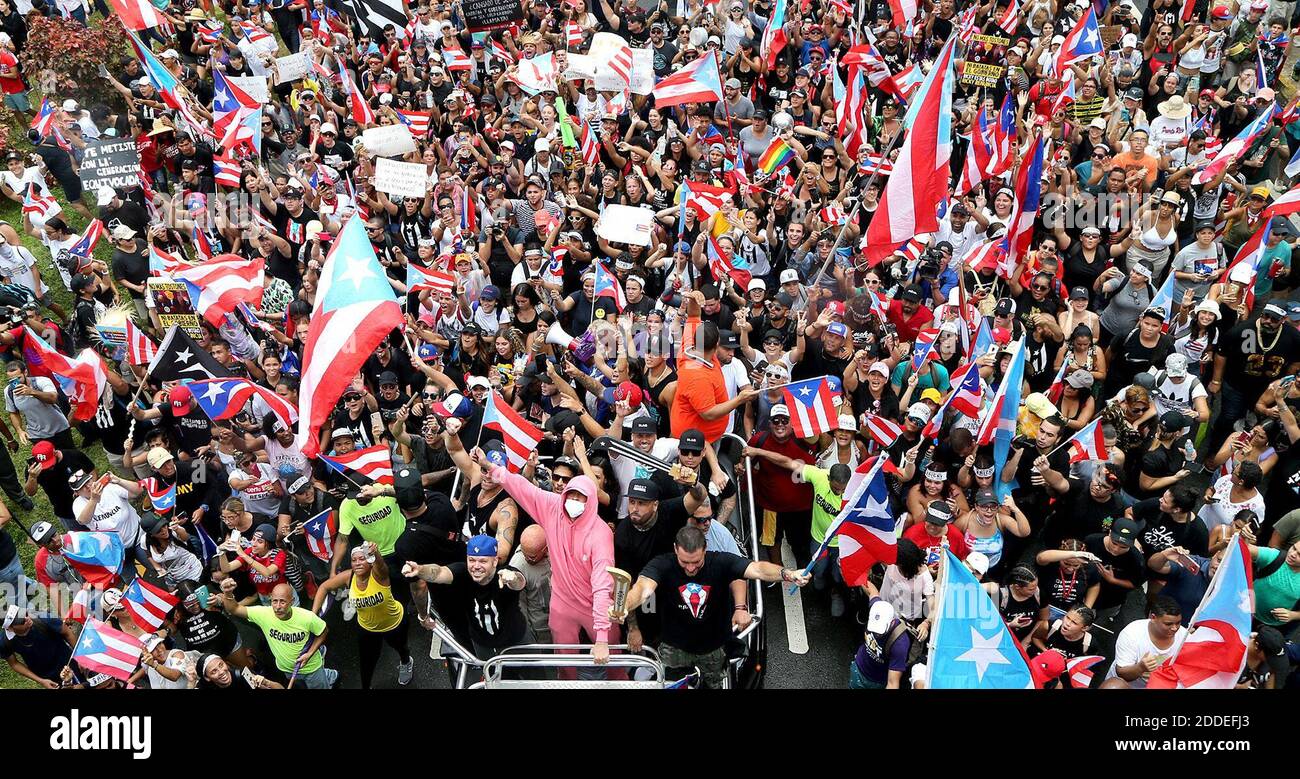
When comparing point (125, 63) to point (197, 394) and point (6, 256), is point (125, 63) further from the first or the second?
point (197, 394)

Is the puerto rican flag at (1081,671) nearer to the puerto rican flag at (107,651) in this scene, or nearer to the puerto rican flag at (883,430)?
the puerto rican flag at (883,430)

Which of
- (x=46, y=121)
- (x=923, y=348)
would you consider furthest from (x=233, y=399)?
(x=46, y=121)

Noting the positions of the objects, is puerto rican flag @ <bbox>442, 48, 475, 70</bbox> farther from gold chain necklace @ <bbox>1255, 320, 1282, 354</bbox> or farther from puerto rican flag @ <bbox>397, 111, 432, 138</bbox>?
gold chain necklace @ <bbox>1255, 320, 1282, 354</bbox>

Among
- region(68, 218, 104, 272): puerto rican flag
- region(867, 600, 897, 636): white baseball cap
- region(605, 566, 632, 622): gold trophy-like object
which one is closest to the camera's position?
region(605, 566, 632, 622): gold trophy-like object

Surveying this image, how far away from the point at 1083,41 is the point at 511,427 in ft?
33.3

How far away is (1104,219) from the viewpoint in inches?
473

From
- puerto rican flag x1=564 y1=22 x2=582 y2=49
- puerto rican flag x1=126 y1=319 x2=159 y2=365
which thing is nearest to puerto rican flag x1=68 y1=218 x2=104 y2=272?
puerto rican flag x1=126 y1=319 x2=159 y2=365

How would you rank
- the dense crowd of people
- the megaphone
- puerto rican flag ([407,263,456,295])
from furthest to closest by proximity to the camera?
puerto rican flag ([407,263,456,295]) → the megaphone → the dense crowd of people

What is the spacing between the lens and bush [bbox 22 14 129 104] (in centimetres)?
1633

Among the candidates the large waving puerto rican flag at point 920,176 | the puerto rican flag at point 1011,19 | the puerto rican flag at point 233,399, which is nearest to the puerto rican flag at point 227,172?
the puerto rican flag at point 233,399

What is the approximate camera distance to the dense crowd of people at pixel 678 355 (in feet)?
24.5

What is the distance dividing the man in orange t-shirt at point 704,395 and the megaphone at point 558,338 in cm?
151

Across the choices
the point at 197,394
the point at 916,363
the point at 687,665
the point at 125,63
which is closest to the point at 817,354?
the point at 916,363

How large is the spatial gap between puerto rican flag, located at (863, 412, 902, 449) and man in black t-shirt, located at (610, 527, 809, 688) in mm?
2483
